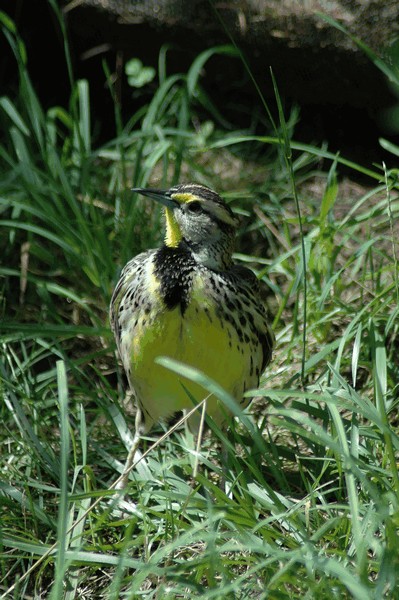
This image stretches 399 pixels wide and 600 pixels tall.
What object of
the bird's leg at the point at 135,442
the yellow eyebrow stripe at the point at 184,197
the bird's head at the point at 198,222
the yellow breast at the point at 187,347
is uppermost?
the yellow eyebrow stripe at the point at 184,197

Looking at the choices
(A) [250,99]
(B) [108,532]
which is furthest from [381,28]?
(B) [108,532]

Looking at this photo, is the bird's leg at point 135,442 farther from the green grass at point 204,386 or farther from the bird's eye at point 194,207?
the bird's eye at point 194,207

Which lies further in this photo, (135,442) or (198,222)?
(135,442)

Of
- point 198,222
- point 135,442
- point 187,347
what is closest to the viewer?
point 187,347

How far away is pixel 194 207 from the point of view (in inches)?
170

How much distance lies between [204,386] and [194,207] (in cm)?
144

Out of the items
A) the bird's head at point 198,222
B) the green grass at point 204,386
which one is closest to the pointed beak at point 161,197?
the bird's head at point 198,222

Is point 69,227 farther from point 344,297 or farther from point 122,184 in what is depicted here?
point 344,297

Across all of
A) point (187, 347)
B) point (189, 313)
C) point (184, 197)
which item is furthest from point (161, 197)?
point (187, 347)

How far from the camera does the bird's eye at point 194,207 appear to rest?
4.32 m

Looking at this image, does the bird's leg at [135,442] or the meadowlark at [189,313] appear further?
the bird's leg at [135,442]

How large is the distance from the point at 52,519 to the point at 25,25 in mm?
3934

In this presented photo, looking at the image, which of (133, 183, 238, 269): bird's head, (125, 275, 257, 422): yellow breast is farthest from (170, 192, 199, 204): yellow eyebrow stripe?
(125, 275, 257, 422): yellow breast

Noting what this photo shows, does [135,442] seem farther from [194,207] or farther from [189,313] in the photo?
[194,207]
